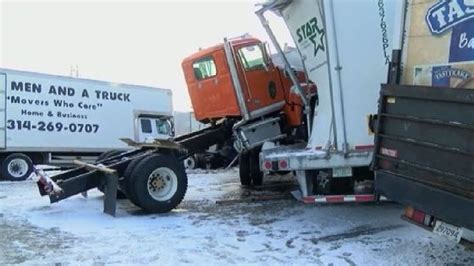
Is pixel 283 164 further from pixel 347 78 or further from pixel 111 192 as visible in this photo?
pixel 111 192

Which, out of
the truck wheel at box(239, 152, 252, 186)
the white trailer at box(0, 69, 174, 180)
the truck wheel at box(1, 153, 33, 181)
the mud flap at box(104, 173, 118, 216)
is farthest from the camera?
the white trailer at box(0, 69, 174, 180)

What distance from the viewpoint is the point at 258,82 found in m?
8.71

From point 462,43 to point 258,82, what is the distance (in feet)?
14.4

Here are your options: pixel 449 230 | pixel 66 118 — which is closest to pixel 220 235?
pixel 449 230

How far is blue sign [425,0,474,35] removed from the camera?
4.57 meters

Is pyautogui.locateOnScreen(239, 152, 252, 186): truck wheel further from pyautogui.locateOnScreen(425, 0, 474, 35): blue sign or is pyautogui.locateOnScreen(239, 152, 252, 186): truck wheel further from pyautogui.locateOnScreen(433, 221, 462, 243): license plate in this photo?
pyautogui.locateOnScreen(433, 221, 462, 243): license plate

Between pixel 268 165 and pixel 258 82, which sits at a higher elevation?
pixel 258 82

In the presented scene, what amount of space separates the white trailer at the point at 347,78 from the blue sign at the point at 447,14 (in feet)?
3.85

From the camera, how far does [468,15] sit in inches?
179

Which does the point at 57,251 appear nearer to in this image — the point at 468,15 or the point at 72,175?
the point at 72,175

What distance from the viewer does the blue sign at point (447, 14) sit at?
457cm

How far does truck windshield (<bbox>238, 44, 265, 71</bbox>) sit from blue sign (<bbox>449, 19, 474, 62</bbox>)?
4308 millimetres

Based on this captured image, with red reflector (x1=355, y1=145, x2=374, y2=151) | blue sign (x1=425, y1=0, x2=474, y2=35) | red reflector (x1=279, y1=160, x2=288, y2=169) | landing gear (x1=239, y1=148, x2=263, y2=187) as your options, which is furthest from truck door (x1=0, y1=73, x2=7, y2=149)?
blue sign (x1=425, y1=0, x2=474, y2=35)

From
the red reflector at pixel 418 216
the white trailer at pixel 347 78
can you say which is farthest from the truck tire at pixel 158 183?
the red reflector at pixel 418 216
